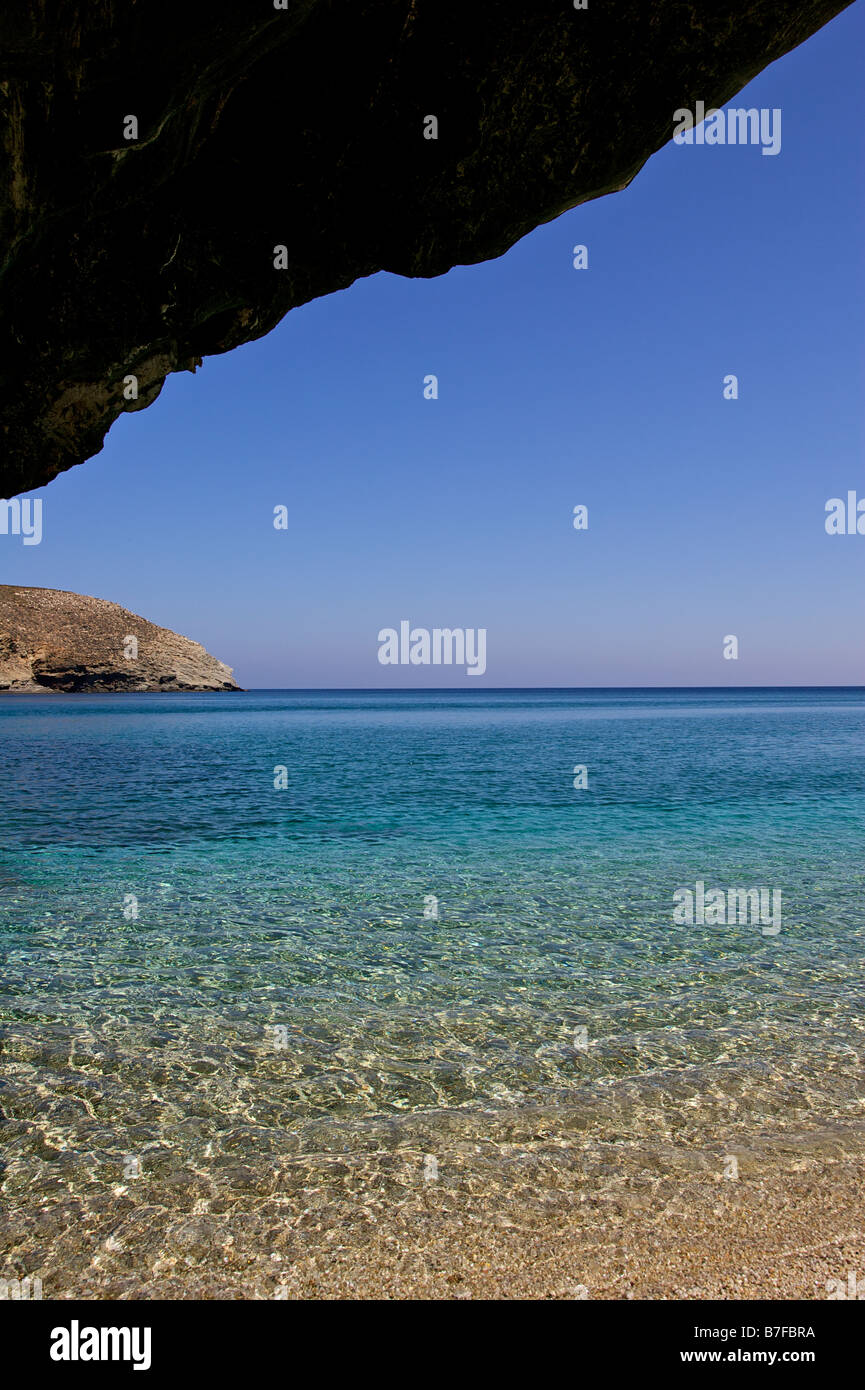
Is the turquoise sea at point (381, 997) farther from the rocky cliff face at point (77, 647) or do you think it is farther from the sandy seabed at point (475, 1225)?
the rocky cliff face at point (77, 647)

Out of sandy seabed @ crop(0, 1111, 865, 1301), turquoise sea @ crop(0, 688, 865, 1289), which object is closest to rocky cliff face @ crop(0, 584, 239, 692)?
turquoise sea @ crop(0, 688, 865, 1289)

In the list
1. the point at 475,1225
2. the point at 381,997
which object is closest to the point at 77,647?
the point at 381,997

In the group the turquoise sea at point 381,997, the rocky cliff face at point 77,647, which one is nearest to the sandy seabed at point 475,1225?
the turquoise sea at point 381,997

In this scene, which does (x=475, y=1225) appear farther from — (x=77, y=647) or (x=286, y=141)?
(x=77, y=647)

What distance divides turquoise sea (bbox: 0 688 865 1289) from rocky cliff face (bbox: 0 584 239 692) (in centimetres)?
13599

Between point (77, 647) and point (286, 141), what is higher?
point (77, 647)

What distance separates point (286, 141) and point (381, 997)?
11.1 m

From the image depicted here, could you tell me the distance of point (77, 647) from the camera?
467 ft

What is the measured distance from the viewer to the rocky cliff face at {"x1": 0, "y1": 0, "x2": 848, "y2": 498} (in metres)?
6.84

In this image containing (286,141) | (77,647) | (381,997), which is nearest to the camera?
(381,997)

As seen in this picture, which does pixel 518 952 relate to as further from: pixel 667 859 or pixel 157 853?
pixel 157 853
